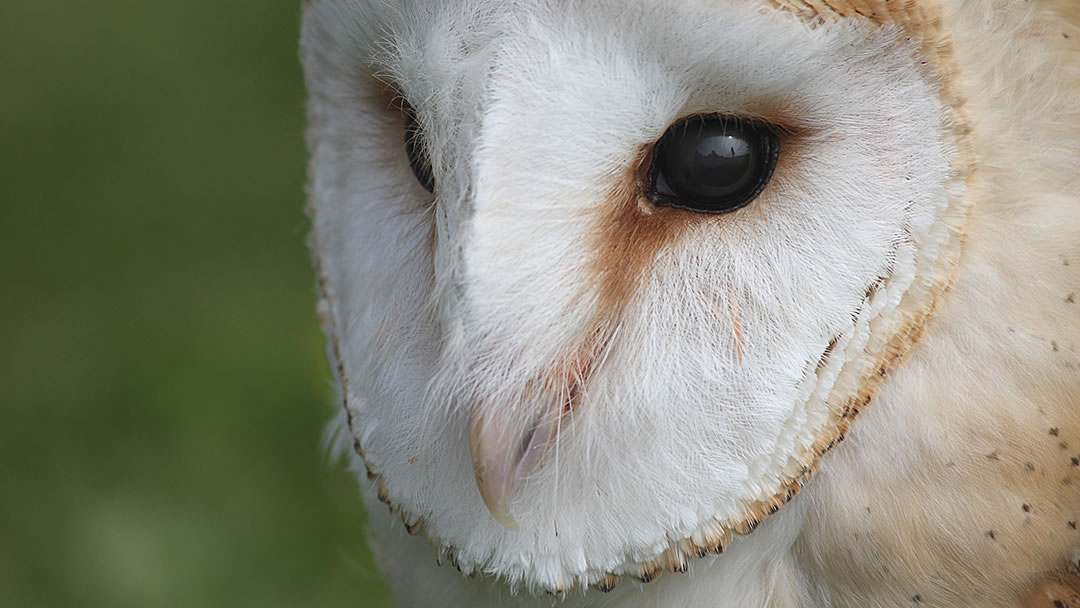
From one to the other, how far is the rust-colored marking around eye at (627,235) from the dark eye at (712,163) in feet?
0.04

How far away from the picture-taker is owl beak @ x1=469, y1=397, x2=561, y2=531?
3.26 feet

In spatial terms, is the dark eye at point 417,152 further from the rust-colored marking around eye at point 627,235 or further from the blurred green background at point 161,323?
the blurred green background at point 161,323

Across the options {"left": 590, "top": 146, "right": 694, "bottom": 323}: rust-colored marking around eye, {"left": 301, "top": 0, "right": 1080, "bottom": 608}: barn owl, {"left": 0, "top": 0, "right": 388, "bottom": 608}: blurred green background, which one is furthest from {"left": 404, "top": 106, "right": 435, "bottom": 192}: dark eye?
{"left": 0, "top": 0, "right": 388, "bottom": 608}: blurred green background

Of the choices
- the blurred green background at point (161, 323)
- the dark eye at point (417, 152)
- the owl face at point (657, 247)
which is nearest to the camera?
the owl face at point (657, 247)

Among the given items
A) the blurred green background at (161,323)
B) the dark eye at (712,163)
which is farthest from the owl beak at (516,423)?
the blurred green background at (161,323)

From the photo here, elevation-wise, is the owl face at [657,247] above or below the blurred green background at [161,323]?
above

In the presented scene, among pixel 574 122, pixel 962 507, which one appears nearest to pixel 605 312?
pixel 574 122

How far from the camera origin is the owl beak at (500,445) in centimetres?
100

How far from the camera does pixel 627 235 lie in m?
0.95

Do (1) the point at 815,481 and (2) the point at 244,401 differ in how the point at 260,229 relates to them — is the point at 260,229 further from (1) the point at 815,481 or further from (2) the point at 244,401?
(1) the point at 815,481

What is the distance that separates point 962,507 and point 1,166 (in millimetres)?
2811

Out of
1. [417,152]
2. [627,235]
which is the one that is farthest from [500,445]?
[417,152]

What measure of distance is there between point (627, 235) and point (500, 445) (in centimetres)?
22

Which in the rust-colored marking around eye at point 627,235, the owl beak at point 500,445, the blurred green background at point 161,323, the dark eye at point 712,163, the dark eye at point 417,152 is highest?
the dark eye at point 712,163
